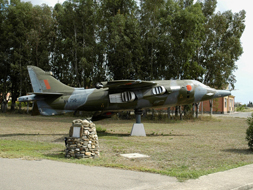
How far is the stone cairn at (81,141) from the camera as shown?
9195mm

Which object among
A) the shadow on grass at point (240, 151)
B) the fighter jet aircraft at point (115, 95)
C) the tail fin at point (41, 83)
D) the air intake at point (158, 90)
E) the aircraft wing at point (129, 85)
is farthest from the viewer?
the tail fin at point (41, 83)

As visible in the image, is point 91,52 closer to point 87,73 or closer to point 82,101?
point 87,73

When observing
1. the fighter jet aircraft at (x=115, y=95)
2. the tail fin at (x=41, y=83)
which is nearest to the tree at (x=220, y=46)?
the fighter jet aircraft at (x=115, y=95)

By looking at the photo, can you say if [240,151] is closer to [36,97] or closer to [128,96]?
[128,96]

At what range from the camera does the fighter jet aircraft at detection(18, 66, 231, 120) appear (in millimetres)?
17438

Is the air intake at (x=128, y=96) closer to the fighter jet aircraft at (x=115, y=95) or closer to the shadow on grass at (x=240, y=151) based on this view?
the fighter jet aircraft at (x=115, y=95)

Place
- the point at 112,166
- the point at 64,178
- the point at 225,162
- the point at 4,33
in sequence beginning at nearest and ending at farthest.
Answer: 1. the point at 64,178
2. the point at 112,166
3. the point at 225,162
4. the point at 4,33

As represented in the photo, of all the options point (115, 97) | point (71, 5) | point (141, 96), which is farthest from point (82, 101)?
point (71, 5)

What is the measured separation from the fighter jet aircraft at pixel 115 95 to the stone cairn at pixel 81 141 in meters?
7.89

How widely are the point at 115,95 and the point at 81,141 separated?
28.2ft

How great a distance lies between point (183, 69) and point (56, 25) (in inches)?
881

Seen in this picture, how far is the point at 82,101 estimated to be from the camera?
17719mm

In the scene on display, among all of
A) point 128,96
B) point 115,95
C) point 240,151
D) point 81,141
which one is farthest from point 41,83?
point 240,151

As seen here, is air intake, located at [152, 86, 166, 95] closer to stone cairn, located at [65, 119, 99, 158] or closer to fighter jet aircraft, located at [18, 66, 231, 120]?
fighter jet aircraft, located at [18, 66, 231, 120]
